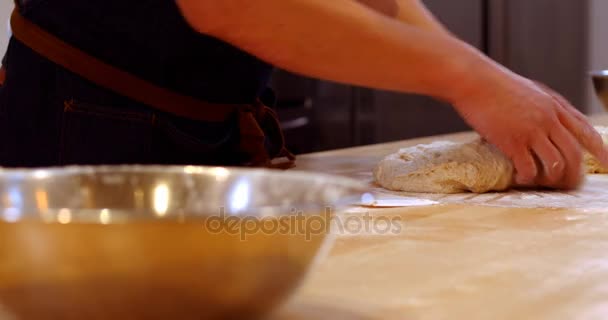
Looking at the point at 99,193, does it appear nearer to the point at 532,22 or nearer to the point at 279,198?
the point at 279,198

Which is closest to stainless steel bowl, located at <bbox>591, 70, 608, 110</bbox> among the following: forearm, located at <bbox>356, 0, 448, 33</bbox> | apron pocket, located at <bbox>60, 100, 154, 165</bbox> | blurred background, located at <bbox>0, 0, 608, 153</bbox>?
forearm, located at <bbox>356, 0, 448, 33</bbox>

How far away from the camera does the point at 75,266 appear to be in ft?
1.05

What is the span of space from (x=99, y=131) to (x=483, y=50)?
9.39ft

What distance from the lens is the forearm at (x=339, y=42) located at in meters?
0.86

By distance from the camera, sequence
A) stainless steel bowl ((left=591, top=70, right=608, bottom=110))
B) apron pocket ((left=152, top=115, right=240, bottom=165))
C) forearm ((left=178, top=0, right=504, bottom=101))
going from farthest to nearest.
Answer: stainless steel bowl ((left=591, top=70, right=608, bottom=110)) < apron pocket ((left=152, top=115, right=240, bottom=165)) < forearm ((left=178, top=0, right=504, bottom=101))

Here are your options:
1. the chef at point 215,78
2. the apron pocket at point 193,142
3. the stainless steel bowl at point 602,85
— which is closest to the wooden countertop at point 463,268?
the chef at point 215,78

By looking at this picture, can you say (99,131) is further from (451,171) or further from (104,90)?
(451,171)

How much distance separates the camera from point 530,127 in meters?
0.95

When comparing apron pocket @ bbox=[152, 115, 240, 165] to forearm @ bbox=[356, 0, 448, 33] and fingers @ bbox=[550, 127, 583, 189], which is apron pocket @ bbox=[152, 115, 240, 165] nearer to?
forearm @ bbox=[356, 0, 448, 33]

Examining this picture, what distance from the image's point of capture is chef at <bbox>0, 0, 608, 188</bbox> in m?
0.88

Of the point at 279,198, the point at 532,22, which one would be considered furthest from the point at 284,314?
the point at 532,22

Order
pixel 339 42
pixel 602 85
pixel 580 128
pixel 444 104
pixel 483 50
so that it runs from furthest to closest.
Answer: pixel 483 50
pixel 444 104
pixel 602 85
pixel 580 128
pixel 339 42

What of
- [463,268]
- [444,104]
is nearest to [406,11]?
[463,268]

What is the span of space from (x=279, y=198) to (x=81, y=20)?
2.24 feet
